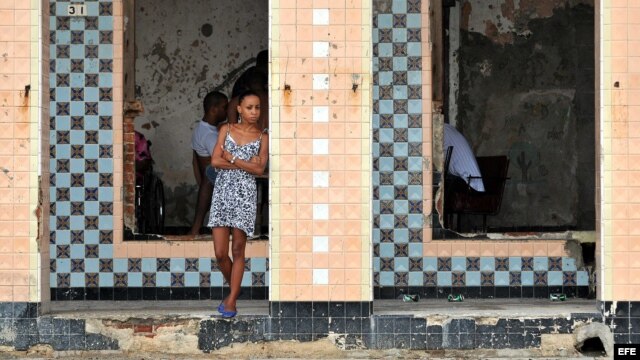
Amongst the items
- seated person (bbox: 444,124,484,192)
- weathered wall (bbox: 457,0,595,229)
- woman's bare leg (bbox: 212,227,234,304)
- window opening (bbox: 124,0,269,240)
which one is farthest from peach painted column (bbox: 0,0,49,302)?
weathered wall (bbox: 457,0,595,229)

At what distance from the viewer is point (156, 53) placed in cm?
1559

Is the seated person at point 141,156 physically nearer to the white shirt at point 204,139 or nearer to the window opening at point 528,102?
the white shirt at point 204,139

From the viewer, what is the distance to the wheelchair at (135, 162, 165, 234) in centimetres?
1402

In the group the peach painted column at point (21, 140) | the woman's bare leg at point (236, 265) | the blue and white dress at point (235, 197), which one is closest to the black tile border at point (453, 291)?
the woman's bare leg at point (236, 265)

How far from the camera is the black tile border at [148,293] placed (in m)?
12.7

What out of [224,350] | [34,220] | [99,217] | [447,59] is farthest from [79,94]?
[447,59]

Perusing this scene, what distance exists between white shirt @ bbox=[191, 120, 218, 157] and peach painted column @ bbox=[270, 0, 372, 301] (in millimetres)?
3077

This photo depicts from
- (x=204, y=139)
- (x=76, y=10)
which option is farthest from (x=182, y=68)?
(x=76, y=10)

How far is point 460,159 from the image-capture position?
1373 centimetres

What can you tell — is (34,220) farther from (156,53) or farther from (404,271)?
(156,53)

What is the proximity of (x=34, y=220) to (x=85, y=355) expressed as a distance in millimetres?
1095

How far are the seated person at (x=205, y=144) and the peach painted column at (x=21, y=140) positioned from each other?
293 cm

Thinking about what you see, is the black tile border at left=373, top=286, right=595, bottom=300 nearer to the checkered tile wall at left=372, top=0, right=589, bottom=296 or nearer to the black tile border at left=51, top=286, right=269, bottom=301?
the checkered tile wall at left=372, top=0, right=589, bottom=296

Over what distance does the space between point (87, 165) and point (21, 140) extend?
Result: 1816mm
